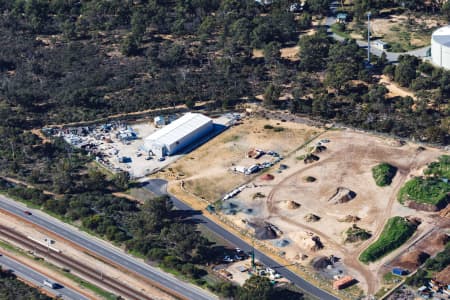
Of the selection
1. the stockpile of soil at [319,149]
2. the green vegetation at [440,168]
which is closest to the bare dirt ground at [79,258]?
the stockpile of soil at [319,149]

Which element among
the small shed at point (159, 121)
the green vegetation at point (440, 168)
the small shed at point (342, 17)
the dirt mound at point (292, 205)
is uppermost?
the small shed at point (342, 17)

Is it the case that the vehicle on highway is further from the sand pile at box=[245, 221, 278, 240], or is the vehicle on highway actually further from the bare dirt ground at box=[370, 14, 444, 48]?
the bare dirt ground at box=[370, 14, 444, 48]

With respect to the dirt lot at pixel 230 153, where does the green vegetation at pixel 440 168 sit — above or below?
below

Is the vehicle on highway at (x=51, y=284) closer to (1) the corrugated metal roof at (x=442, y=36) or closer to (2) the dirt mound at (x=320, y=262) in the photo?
(2) the dirt mound at (x=320, y=262)

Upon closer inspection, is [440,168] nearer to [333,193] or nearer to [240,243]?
[333,193]

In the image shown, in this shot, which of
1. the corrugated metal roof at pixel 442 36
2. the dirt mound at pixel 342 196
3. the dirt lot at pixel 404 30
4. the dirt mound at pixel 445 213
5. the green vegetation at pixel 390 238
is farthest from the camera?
the dirt lot at pixel 404 30

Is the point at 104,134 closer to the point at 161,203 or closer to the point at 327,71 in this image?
the point at 161,203

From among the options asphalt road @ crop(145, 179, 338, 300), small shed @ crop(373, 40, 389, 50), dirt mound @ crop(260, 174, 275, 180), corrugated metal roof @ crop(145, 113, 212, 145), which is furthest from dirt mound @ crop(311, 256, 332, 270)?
small shed @ crop(373, 40, 389, 50)
